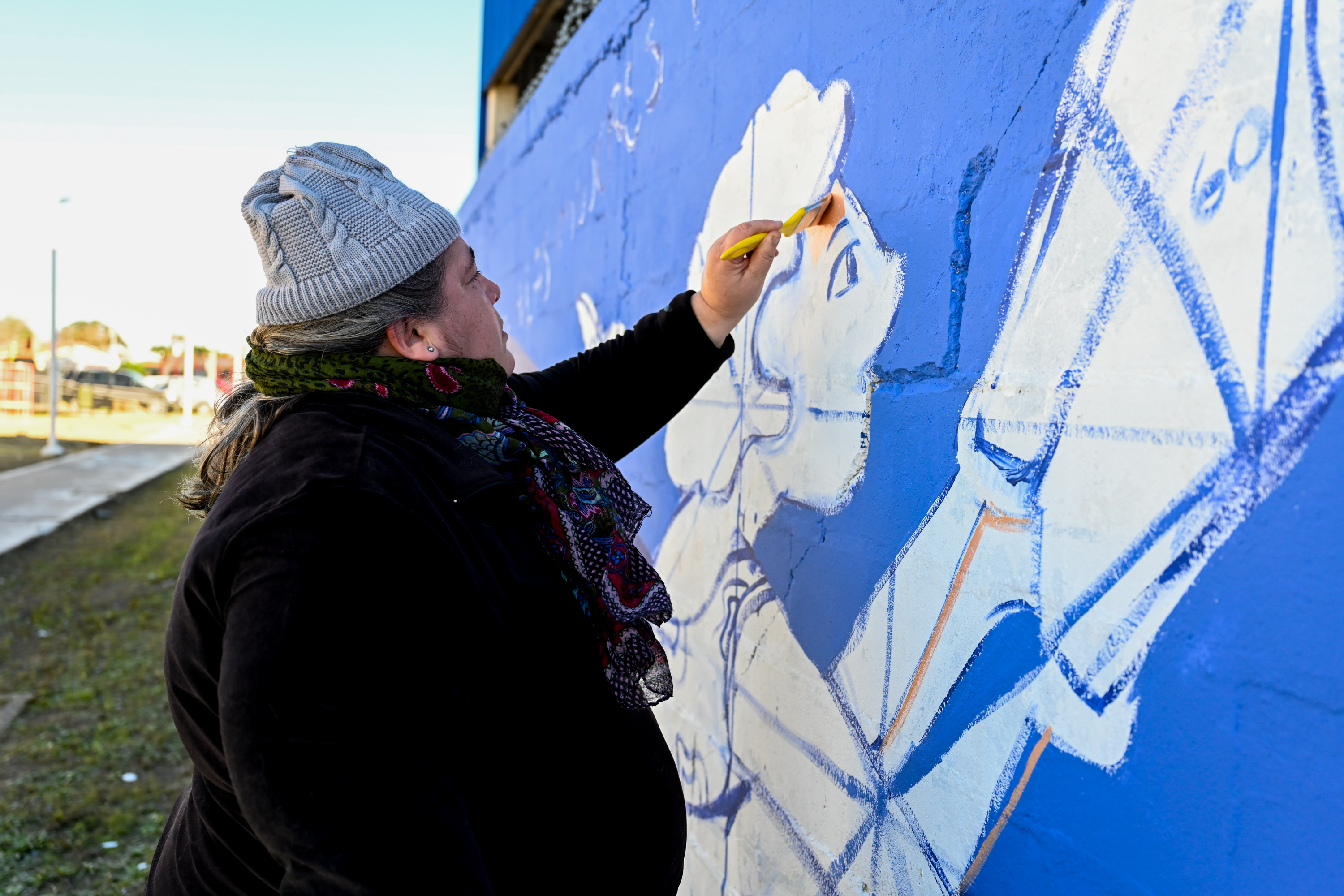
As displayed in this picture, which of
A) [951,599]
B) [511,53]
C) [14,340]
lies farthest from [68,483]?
[14,340]

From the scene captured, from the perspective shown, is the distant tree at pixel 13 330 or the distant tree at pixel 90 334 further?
the distant tree at pixel 90 334

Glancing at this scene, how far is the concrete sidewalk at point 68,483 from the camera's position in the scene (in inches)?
373

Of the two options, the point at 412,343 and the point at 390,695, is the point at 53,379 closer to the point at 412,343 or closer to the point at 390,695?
the point at 412,343

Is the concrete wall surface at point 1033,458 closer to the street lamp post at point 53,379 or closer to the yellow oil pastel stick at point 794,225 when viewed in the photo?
the yellow oil pastel stick at point 794,225

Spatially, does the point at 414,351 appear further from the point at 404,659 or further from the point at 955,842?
the point at 955,842

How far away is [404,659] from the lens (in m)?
1.03

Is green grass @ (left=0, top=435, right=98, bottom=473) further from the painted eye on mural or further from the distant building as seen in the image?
the painted eye on mural

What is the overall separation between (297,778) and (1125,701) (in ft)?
3.08

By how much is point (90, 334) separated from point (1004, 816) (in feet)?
220

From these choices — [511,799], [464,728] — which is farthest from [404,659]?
[511,799]

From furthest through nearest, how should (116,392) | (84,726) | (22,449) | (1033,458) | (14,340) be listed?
1. (14,340)
2. (116,392)
3. (22,449)
4. (84,726)
5. (1033,458)

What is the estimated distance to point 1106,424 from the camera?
1.02 meters

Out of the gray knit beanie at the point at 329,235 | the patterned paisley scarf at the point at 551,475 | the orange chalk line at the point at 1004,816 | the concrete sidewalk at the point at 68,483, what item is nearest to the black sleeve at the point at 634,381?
the patterned paisley scarf at the point at 551,475

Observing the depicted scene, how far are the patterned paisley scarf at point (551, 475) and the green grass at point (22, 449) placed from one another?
16.3m
